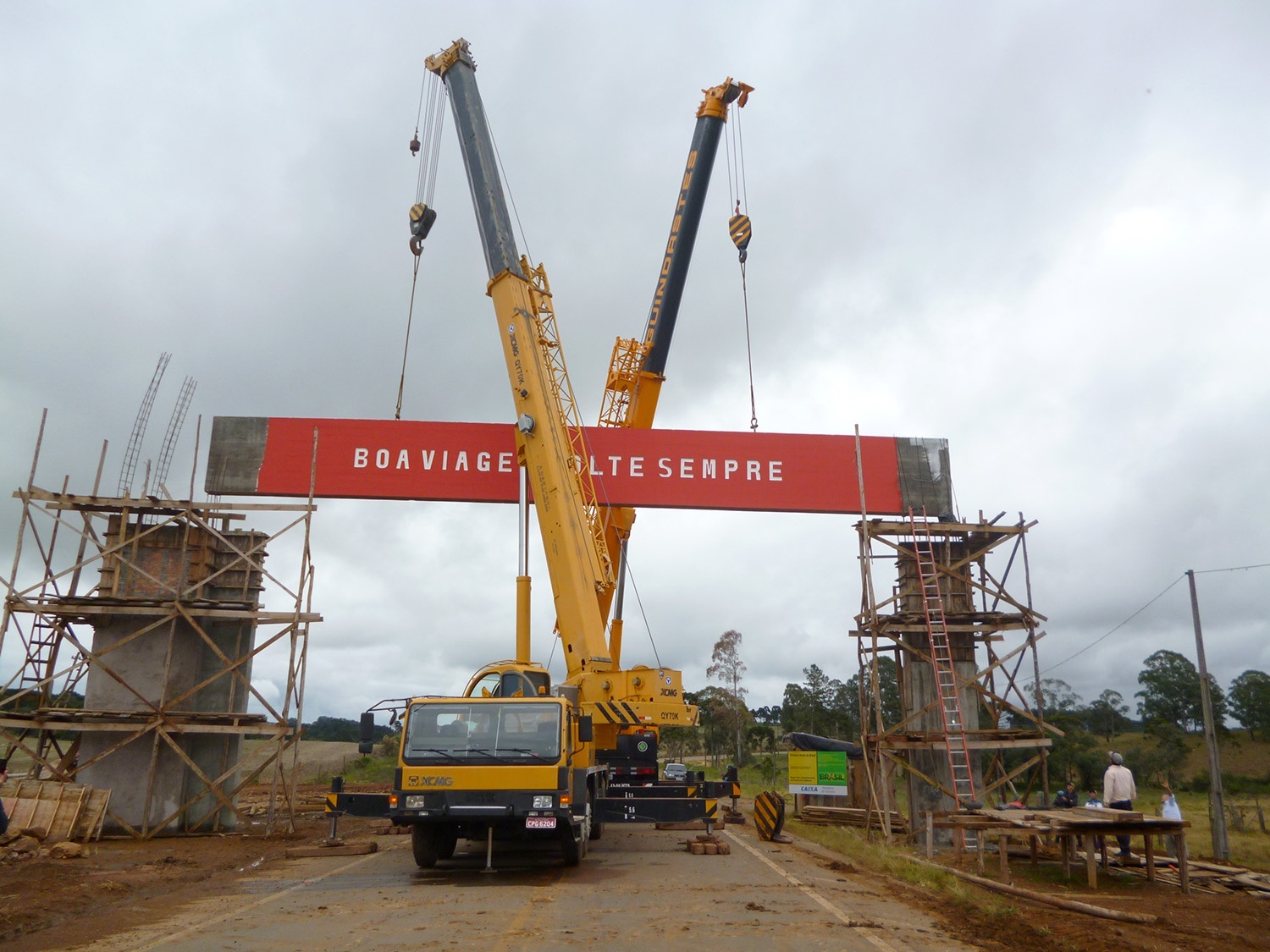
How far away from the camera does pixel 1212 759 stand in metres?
17.4

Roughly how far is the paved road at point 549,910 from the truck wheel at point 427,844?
167mm

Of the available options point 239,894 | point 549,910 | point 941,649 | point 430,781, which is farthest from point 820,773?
point 239,894

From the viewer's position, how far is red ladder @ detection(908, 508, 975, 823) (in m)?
18.0

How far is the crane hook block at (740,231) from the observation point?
24.2 m

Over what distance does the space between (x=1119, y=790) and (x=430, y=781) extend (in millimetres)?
10220

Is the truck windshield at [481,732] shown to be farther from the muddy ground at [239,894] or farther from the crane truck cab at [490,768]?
the muddy ground at [239,894]

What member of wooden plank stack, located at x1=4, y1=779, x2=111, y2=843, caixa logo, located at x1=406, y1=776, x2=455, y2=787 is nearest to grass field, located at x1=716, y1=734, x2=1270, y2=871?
caixa logo, located at x1=406, y1=776, x2=455, y2=787

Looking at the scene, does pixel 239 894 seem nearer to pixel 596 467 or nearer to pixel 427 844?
pixel 427 844

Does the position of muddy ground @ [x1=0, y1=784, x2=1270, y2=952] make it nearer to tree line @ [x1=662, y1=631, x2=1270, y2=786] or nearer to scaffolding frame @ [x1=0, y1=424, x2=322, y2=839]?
scaffolding frame @ [x1=0, y1=424, x2=322, y2=839]

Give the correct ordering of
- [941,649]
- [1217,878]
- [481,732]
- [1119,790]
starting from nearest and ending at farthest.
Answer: [481,732]
[1217,878]
[1119,790]
[941,649]

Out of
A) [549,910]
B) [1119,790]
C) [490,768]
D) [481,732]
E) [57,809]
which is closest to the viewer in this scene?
[549,910]

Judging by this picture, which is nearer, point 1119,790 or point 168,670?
point 1119,790

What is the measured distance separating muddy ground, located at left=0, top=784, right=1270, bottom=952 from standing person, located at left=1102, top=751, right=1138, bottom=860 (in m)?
1.00

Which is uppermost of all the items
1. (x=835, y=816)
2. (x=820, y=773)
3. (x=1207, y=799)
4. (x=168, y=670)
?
(x=168, y=670)
